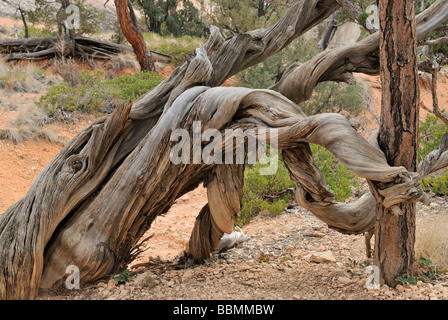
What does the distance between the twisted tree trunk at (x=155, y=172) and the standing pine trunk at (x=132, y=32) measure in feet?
23.7

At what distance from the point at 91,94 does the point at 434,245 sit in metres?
7.91

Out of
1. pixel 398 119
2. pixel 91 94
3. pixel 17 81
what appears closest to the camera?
pixel 398 119

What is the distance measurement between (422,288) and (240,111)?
195 cm

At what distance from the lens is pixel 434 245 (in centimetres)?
412

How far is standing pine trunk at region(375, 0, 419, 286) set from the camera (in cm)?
311

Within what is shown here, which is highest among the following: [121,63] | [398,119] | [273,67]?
[121,63]

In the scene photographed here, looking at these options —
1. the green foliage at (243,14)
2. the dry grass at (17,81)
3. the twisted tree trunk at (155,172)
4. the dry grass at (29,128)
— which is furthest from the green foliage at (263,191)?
the green foliage at (243,14)

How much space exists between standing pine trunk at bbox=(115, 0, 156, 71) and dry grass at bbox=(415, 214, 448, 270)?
342 inches

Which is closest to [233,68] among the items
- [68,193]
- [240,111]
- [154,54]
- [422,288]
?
[240,111]

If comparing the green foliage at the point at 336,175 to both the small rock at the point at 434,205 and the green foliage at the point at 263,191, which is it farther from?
the small rock at the point at 434,205

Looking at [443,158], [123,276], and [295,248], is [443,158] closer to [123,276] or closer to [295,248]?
[295,248]

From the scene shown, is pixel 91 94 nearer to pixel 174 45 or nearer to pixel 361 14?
pixel 174 45

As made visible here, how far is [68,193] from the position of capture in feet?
12.8

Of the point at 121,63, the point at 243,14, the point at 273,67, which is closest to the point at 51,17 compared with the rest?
the point at 121,63
